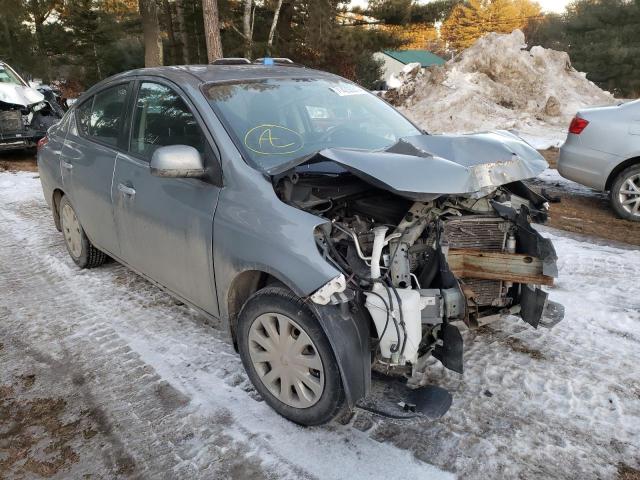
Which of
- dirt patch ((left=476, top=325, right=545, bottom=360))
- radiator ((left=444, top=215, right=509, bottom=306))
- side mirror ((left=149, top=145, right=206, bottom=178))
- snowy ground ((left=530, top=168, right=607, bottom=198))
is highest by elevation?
side mirror ((left=149, top=145, right=206, bottom=178))

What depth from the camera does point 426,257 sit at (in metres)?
2.64

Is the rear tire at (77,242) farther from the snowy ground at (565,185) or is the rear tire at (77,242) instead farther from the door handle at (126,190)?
the snowy ground at (565,185)

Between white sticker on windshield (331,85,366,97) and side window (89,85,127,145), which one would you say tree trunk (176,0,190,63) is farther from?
white sticker on windshield (331,85,366,97)

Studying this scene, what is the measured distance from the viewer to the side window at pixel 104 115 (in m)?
3.83

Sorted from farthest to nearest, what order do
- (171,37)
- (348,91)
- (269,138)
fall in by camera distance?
(171,37), (348,91), (269,138)

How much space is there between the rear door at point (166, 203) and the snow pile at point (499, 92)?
34.8 feet

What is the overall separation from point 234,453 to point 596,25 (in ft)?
102

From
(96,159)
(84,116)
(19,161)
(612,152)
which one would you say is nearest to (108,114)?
(96,159)

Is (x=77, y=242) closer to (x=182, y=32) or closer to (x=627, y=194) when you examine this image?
(x=627, y=194)

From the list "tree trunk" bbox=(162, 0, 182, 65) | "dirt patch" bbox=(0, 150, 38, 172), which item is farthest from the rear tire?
"tree trunk" bbox=(162, 0, 182, 65)

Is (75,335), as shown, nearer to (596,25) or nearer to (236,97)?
(236,97)

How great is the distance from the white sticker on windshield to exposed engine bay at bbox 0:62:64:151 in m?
8.78

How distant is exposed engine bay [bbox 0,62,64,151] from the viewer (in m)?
10.2

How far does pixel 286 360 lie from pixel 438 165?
1.27 m
